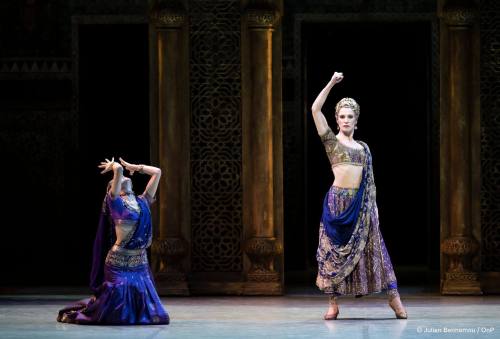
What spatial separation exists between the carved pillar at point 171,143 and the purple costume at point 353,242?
227cm

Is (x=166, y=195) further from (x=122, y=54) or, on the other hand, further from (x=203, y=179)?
(x=122, y=54)

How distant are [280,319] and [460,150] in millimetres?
2606

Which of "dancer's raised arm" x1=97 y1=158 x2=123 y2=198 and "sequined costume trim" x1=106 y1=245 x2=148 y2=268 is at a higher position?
"dancer's raised arm" x1=97 y1=158 x2=123 y2=198

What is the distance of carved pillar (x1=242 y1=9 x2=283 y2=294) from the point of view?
9930 mm

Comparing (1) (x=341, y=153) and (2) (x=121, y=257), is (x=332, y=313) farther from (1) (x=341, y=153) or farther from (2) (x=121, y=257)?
(2) (x=121, y=257)

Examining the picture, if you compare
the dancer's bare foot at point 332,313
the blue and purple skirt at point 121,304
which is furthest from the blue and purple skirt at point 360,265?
the blue and purple skirt at point 121,304

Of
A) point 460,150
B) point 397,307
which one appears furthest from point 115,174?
point 460,150

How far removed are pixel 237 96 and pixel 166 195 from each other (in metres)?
0.98

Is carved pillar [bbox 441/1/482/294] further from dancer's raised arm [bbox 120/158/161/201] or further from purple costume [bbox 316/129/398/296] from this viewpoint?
dancer's raised arm [bbox 120/158/161/201]

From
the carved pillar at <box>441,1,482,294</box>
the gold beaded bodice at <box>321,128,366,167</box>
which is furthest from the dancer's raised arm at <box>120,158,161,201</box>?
the carved pillar at <box>441,1,482,294</box>

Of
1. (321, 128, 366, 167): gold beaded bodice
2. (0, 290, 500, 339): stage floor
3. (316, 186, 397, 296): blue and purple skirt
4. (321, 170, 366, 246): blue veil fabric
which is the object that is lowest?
(0, 290, 500, 339): stage floor

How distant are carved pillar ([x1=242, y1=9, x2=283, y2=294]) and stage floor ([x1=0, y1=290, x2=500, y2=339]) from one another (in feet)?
1.17

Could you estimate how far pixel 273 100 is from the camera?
32.7 ft

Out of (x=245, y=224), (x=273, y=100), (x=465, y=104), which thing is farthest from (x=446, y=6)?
(x=245, y=224)
